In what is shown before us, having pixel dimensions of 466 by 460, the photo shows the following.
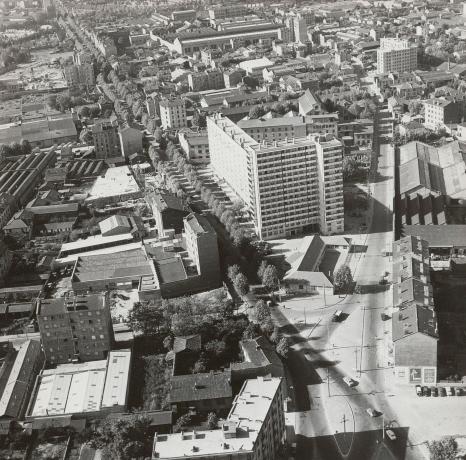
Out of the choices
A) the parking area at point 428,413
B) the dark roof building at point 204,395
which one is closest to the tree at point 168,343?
the dark roof building at point 204,395

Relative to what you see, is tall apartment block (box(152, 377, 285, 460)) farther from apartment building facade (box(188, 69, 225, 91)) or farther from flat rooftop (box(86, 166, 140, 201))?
apartment building facade (box(188, 69, 225, 91))

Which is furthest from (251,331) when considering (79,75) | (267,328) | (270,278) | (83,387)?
(79,75)

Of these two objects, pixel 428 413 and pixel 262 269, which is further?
pixel 262 269

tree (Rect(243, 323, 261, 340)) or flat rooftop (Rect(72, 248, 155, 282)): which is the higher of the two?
tree (Rect(243, 323, 261, 340))

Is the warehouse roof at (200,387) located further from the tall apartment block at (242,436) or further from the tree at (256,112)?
the tree at (256,112)

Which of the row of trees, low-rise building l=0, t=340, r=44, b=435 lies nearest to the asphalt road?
low-rise building l=0, t=340, r=44, b=435

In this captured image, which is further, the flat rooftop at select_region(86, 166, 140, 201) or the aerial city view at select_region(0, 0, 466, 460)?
the flat rooftop at select_region(86, 166, 140, 201)

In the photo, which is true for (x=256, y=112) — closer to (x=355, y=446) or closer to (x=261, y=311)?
(x=261, y=311)
